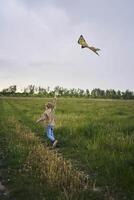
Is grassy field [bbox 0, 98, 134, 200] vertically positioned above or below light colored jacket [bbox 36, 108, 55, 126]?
below

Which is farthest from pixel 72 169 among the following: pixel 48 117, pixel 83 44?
pixel 48 117

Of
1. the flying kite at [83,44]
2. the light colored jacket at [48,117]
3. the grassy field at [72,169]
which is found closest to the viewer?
the grassy field at [72,169]

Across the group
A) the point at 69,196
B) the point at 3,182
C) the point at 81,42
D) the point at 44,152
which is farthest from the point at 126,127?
the point at 69,196

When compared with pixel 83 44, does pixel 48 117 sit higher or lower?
lower

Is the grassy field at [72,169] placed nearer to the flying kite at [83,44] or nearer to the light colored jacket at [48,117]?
the light colored jacket at [48,117]

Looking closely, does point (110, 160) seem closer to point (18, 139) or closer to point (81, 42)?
point (81, 42)

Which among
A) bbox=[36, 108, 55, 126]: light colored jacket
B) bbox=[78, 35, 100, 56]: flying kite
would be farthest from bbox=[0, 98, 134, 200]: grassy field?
bbox=[78, 35, 100, 56]: flying kite

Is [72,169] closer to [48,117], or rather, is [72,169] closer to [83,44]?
[83,44]

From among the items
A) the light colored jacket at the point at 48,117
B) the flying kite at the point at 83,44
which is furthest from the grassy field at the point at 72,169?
the flying kite at the point at 83,44

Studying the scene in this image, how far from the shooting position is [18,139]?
1622 centimetres

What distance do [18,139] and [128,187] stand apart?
8.10 m

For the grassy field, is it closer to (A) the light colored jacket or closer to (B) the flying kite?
(A) the light colored jacket

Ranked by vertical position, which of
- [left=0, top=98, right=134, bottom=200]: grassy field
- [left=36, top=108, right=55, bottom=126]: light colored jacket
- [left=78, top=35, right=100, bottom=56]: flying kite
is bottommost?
[left=0, top=98, right=134, bottom=200]: grassy field

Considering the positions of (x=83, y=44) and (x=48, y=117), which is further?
(x=48, y=117)
